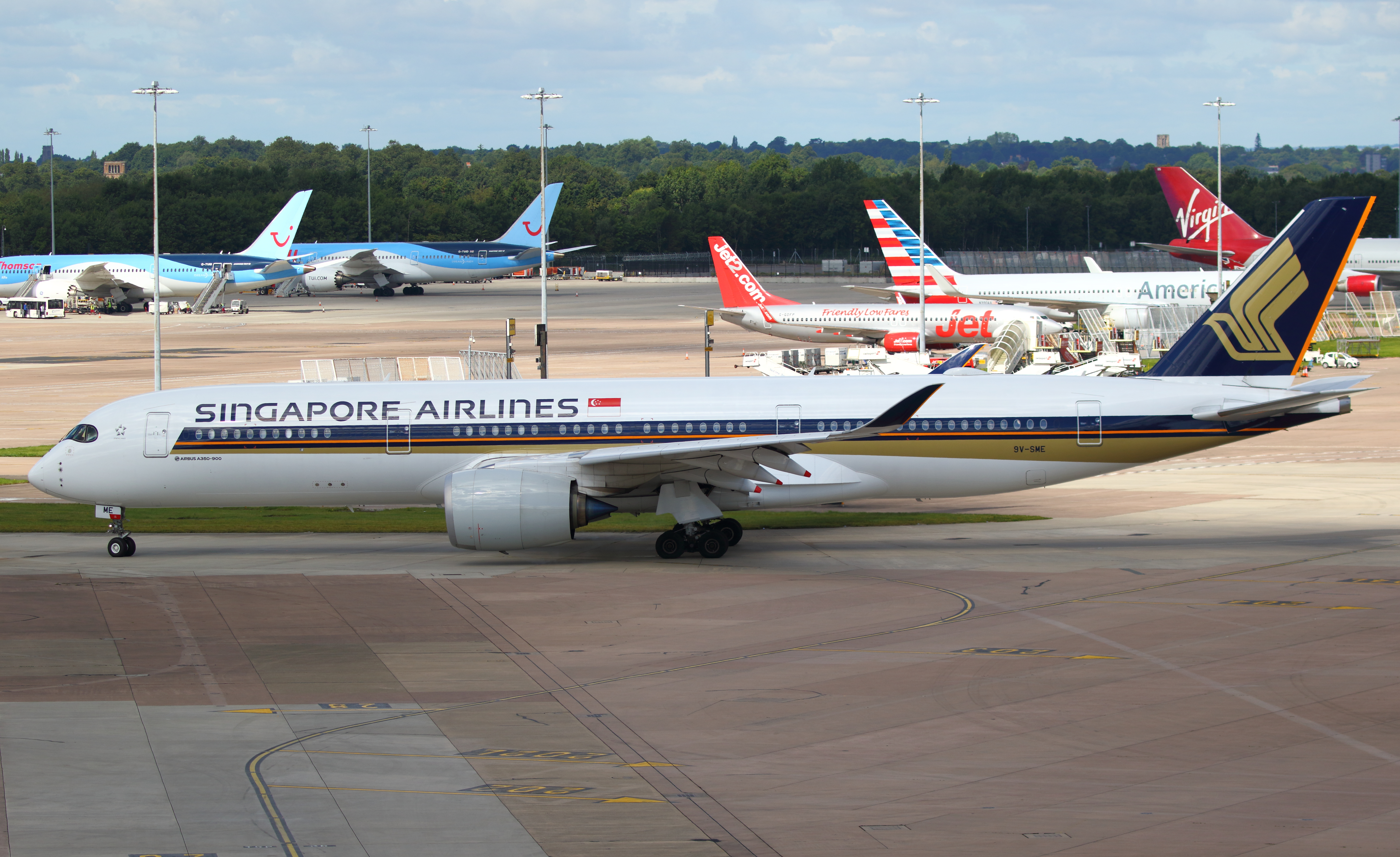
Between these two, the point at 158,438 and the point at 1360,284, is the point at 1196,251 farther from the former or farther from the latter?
the point at 158,438

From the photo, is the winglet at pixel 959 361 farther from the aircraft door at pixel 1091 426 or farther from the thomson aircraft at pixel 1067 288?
the thomson aircraft at pixel 1067 288

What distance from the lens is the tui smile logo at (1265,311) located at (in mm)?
28297

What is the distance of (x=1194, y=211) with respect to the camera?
9444 cm

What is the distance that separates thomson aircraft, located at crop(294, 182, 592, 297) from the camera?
13350cm

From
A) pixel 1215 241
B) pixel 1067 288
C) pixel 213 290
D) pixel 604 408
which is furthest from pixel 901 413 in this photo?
pixel 213 290

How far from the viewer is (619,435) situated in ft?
90.3

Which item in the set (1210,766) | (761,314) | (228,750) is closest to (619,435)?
(228,750)

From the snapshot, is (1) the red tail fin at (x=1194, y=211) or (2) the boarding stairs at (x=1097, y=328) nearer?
(2) the boarding stairs at (x=1097, y=328)

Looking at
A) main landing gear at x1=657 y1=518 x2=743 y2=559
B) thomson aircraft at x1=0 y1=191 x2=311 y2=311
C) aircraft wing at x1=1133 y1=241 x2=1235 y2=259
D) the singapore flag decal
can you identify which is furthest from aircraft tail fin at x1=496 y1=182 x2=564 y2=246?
main landing gear at x1=657 y1=518 x2=743 y2=559

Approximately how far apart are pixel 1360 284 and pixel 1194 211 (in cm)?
1364

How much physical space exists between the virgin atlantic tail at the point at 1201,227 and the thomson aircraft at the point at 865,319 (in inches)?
870

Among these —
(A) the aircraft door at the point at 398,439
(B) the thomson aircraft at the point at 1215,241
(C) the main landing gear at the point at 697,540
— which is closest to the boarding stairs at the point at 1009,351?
(C) the main landing gear at the point at 697,540

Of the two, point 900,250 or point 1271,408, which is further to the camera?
point 900,250

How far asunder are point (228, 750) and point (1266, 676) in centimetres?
1331
